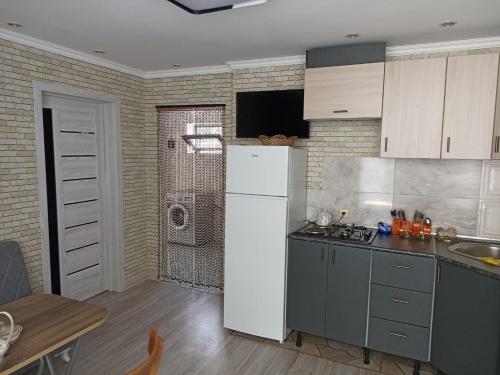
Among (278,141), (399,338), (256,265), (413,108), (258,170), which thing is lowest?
(399,338)

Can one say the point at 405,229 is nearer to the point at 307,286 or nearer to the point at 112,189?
the point at 307,286

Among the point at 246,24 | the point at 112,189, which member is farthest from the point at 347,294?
the point at 112,189

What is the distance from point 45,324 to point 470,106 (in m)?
3.22

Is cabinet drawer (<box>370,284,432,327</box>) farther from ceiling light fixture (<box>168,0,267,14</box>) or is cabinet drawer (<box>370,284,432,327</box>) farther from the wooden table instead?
ceiling light fixture (<box>168,0,267,14</box>)

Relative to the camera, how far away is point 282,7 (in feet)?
7.38

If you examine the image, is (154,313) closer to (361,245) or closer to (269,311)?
(269,311)

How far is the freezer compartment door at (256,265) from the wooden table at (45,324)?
1.41 metres

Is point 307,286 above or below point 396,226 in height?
below

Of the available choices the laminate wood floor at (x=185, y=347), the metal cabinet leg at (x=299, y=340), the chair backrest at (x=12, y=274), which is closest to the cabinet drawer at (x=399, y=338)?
the laminate wood floor at (x=185, y=347)

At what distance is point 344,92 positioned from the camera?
305cm

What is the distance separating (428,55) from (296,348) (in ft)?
9.24

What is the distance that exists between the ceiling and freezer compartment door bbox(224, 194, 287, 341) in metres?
1.36

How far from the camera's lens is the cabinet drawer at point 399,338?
8.60ft

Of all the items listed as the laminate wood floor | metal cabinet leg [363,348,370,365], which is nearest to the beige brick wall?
the laminate wood floor
